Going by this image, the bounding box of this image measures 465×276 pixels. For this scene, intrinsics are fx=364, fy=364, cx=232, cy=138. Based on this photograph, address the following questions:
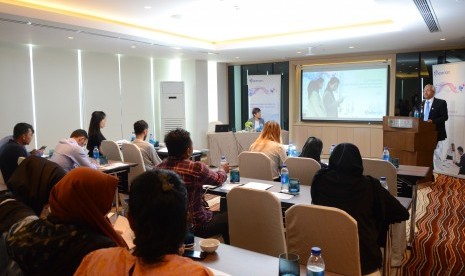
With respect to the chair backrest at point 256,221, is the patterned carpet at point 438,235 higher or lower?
lower

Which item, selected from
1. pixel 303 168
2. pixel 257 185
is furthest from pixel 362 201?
pixel 303 168

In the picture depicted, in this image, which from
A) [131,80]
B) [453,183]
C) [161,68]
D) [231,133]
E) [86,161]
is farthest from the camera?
[161,68]

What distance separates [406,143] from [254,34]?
3564 millimetres

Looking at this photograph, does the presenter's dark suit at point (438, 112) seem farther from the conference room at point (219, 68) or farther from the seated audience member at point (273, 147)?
the seated audience member at point (273, 147)

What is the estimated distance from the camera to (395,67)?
8.20 m

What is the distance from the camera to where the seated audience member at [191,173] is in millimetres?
2707

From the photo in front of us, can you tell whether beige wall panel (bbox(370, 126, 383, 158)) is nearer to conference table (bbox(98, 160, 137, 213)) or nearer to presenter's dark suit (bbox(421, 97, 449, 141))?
presenter's dark suit (bbox(421, 97, 449, 141))

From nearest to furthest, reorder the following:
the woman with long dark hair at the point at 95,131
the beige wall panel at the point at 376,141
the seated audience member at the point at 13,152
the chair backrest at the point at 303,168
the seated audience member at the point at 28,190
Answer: the seated audience member at the point at 28,190
the chair backrest at the point at 303,168
the seated audience member at the point at 13,152
the woman with long dark hair at the point at 95,131
the beige wall panel at the point at 376,141

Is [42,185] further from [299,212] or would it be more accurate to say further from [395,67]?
[395,67]

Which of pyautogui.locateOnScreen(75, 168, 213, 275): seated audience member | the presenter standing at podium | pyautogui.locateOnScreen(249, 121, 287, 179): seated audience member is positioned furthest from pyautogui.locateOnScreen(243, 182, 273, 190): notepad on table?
the presenter standing at podium

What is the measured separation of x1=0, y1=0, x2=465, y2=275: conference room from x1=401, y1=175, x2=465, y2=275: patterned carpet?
5cm

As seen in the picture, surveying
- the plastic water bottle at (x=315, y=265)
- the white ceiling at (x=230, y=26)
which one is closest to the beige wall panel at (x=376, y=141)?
the white ceiling at (x=230, y=26)

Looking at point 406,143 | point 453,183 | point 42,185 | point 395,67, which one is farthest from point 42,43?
point 453,183

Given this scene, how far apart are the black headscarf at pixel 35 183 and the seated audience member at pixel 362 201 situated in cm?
169
